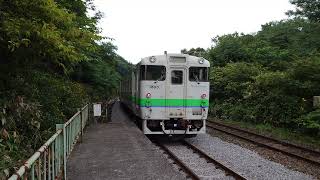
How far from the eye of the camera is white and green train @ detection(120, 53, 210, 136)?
15.3 metres

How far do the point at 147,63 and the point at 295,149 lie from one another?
5650 millimetres

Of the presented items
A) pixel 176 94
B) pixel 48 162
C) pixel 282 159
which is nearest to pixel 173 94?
pixel 176 94

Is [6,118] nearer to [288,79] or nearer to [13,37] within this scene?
Result: [13,37]

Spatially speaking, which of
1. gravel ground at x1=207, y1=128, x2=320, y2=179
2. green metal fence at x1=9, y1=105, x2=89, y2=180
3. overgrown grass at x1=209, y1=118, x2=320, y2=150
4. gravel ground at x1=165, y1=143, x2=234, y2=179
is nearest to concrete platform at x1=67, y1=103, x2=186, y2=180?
gravel ground at x1=165, y1=143, x2=234, y2=179

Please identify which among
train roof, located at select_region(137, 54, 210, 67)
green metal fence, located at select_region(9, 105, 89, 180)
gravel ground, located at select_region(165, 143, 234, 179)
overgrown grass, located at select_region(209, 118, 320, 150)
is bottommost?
→ gravel ground, located at select_region(165, 143, 234, 179)

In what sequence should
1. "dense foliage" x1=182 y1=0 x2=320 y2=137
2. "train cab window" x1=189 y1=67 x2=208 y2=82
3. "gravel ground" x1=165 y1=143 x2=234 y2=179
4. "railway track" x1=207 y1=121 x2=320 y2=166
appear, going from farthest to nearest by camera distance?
"dense foliage" x1=182 y1=0 x2=320 y2=137, "train cab window" x1=189 y1=67 x2=208 y2=82, "railway track" x1=207 y1=121 x2=320 y2=166, "gravel ground" x1=165 y1=143 x2=234 y2=179

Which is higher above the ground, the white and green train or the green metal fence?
the white and green train

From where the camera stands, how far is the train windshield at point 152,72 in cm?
1536

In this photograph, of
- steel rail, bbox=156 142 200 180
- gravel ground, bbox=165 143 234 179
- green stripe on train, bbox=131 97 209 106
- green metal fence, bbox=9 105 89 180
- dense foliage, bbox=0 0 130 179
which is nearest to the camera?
green metal fence, bbox=9 105 89 180

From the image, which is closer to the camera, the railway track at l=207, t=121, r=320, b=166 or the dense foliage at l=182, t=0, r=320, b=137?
the railway track at l=207, t=121, r=320, b=166

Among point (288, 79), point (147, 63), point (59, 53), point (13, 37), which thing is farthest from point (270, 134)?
point (13, 37)

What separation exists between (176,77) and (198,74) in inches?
32.7

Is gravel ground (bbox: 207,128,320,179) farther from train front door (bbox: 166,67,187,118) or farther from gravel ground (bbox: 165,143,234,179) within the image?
train front door (bbox: 166,67,187,118)

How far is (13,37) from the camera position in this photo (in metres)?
7.95
